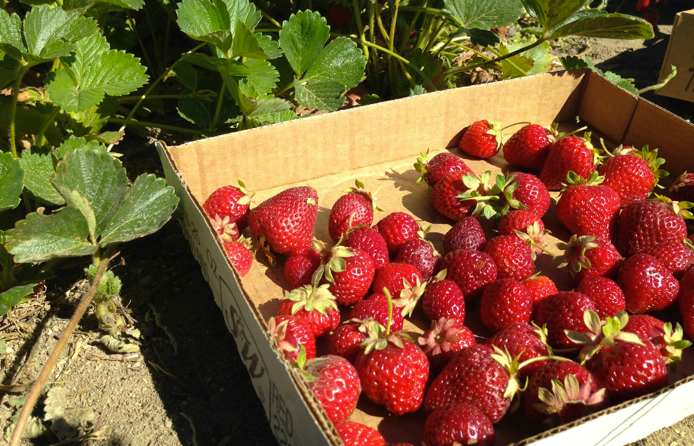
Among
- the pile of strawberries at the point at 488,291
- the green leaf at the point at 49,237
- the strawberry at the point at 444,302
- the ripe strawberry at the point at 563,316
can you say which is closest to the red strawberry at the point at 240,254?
the pile of strawberries at the point at 488,291

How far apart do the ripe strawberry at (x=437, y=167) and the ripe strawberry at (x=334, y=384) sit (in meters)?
0.71

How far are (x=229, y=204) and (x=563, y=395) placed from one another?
81 cm

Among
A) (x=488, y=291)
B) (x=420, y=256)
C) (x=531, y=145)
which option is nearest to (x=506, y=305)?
(x=488, y=291)

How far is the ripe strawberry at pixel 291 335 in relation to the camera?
979 mm

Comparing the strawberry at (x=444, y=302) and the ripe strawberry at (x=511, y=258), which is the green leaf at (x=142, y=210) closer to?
the strawberry at (x=444, y=302)

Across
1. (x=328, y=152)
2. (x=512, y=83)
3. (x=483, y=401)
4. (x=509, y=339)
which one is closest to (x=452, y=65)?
(x=512, y=83)

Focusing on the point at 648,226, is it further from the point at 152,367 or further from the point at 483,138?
the point at 152,367

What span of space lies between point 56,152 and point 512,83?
127cm

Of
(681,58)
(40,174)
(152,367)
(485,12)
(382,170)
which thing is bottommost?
(152,367)

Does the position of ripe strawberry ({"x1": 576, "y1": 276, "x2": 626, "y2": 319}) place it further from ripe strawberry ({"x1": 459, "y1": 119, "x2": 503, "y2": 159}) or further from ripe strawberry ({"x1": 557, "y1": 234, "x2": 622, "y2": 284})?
ripe strawberry ({"x1": 459, "y1": 119, "x2": 503, "y2": 159})

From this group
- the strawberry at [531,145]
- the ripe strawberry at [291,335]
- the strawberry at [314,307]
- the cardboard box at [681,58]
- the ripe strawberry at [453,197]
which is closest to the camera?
the ripe strawberry at [291,335]

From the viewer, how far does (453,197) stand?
1447mm

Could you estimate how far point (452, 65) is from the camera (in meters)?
2.28

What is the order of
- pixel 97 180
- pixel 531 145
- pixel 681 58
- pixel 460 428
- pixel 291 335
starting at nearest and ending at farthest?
pixel 460 428 < pixel 291 335 < pixel 97 180 < pixel 531 145 < pixel 681 58
